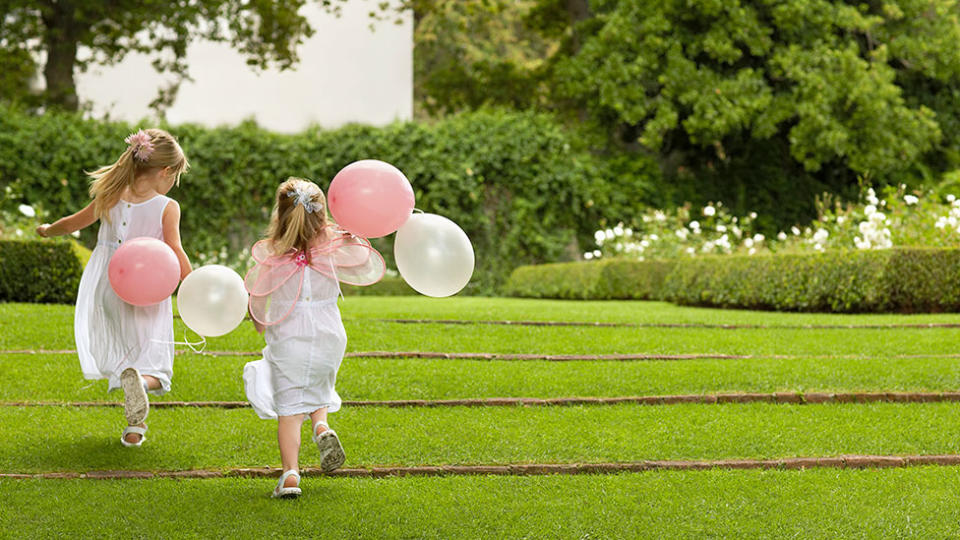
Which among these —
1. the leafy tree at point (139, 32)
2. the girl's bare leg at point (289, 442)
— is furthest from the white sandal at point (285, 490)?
the leafy tree at point (139, 32)

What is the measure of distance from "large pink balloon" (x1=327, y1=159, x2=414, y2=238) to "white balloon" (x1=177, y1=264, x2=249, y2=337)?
599mm

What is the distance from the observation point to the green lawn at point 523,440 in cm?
384

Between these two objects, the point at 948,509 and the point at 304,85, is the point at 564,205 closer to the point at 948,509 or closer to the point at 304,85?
the point at 304,85

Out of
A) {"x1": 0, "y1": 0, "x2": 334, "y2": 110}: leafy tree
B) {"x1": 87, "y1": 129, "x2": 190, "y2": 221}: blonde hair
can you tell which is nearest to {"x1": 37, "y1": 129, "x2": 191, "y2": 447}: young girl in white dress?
{"x1": 87, "y1": 129, "x2": 190, "y2": 221}: blonde hair

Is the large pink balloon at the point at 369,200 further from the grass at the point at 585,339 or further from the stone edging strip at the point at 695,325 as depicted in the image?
the stone edging strip at the point at 695,325

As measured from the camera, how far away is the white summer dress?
4.20 m

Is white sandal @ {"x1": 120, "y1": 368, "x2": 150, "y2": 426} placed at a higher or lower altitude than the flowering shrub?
lower

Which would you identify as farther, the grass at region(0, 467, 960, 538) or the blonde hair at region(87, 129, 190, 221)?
the blonde hair at region(87, 129, 190, 221)

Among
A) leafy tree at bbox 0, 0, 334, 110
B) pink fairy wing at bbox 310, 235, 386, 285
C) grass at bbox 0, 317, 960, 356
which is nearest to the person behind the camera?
pink fairy wing at bbox 310, 235, 386, 285

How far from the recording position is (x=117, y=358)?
4785 mm

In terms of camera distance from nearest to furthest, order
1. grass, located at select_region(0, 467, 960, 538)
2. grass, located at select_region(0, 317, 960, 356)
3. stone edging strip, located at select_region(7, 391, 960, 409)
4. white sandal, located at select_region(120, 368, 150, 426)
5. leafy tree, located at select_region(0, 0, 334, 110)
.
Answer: grass, located at select_region(0, 467, 960, 538)
white sandal, located at select_region(120, 368, 150, 426)
stone edging strip, located at select_region(7, 391, 960, 409)
grass, located at select_region(0, 317, 960, 356)
leafy tree, located at select_region(0, 0, 334, 110)

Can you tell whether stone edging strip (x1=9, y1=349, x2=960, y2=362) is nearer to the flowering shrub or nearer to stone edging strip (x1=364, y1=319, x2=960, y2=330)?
stone edging strip (x1=364, y1=319, x2=960, y2=330)

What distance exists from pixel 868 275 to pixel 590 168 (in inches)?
325

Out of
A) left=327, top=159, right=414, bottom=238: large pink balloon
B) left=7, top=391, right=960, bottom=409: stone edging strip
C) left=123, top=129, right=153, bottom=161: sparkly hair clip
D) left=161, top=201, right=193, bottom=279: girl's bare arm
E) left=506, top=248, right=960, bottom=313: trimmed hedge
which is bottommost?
left=7, top=391, right=960, bottom=409: stone edging strip
